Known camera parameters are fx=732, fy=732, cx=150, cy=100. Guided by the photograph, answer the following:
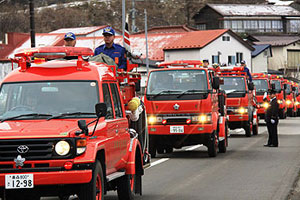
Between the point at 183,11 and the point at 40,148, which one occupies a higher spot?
the point at 183,11

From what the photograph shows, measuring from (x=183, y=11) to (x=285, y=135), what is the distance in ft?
488

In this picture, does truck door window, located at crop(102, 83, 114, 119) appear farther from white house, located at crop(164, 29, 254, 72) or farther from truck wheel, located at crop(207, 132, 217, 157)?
white house, located at crop(164, 29, 254, 72)

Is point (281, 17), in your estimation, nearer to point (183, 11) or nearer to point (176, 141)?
point (183, 11)

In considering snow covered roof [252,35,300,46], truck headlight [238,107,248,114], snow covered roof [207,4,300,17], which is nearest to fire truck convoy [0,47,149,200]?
truck headlight [238,107,248,114]

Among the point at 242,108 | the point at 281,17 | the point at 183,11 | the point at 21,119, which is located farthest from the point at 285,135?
the point at 183,11

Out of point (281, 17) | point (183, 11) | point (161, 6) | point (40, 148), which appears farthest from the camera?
point (161, 6)

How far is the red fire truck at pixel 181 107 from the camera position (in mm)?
19109

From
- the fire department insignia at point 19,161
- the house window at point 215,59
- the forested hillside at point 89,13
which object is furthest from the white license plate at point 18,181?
the forested hillside at point 89,13

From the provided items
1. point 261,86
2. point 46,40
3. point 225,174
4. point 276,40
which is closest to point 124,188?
point 225,174

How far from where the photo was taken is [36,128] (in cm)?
891

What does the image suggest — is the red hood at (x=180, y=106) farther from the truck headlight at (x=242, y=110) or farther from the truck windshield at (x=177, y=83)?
the truck headlight at (x=242, y=110)

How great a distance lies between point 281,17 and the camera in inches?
5418

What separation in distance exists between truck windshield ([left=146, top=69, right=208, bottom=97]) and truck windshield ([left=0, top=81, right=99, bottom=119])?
30.5 feet

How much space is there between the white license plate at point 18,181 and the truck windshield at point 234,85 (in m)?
20.2
